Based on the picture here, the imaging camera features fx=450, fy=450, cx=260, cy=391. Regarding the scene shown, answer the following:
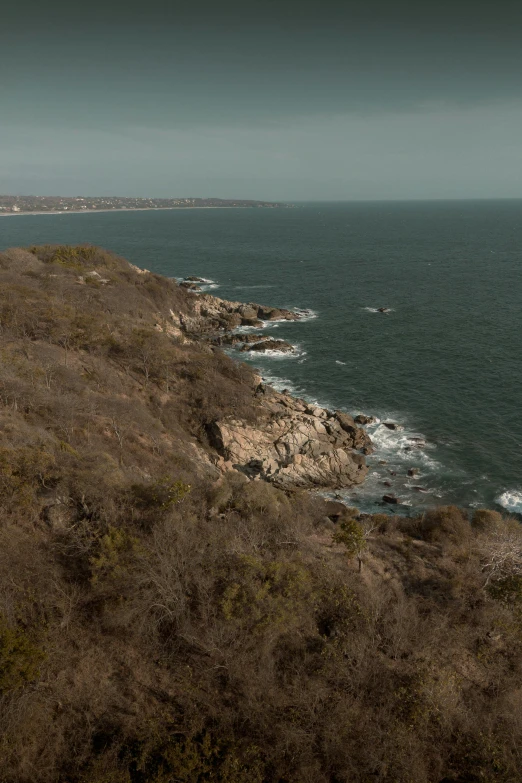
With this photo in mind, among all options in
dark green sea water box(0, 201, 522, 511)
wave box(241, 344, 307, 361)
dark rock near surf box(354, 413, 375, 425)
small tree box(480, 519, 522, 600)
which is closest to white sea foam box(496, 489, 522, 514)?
dark green sea water box(0, 201, 522, 511)

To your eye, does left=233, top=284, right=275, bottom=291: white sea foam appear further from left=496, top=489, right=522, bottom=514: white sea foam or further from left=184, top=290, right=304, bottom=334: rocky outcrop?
left=496, top=489, right=522, bottom=514: white sea foam

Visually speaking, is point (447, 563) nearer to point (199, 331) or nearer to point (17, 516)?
point (17, 516)

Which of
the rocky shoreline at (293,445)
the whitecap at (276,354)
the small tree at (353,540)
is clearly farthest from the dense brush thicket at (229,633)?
the whitecap at (276,354)

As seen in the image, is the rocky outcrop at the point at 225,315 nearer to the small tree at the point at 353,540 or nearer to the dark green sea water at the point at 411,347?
the dark green sea water at the point at 411,347

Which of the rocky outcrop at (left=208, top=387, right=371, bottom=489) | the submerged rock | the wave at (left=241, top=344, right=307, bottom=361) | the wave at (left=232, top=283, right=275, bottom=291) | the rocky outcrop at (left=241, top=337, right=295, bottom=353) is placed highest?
the wave at (left=232, top=283, right=275, bottom=291)

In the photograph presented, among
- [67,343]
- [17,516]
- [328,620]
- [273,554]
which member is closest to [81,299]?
[67,343]

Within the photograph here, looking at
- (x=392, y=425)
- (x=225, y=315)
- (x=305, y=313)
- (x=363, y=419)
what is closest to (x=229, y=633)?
(x=363, y=419)
